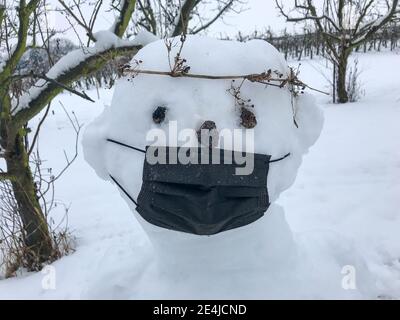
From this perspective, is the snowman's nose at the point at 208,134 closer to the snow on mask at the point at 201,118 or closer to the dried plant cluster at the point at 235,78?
the snow on mask at the point at 201,118

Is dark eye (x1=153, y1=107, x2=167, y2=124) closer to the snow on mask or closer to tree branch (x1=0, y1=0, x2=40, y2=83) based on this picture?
the snow on mask

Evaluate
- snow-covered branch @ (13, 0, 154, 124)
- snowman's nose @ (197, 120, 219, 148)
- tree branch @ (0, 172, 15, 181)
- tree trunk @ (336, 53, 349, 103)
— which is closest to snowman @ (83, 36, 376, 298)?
snowman's nose @ (197, 120, 219, 148)

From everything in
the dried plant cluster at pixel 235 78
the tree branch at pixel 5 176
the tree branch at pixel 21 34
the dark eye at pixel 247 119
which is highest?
the tree branch at pixel 21 34

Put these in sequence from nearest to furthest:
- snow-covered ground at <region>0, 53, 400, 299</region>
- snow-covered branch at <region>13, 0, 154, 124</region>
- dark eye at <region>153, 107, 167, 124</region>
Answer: dark eye at <region>153, 107, 167, 124</region>
snow-covered ground at <region>0, 53, 400, 299</region>
snow-covered branch at <region>13, 0, 154, 124</region>

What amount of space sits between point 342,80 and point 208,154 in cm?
624

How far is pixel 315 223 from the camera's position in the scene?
283 cm

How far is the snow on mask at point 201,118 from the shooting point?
134 centimetres

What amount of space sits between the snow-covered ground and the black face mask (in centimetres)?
41

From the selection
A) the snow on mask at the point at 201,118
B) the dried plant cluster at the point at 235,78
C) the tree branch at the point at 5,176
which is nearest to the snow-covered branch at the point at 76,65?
the tree branch at the point at 5,176

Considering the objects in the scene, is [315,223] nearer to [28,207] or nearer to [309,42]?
[28,207]

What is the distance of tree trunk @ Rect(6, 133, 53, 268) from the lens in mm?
2436

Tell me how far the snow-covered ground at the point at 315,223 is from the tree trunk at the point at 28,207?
185mm
